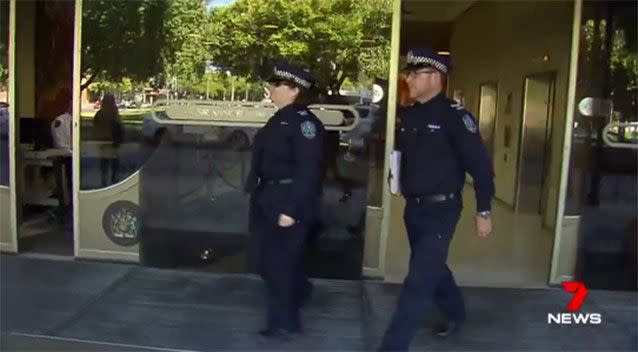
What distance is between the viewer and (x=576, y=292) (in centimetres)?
514

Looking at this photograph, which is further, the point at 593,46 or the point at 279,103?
the point at 593,46

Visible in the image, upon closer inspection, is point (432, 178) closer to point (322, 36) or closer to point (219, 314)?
point (219, 314)

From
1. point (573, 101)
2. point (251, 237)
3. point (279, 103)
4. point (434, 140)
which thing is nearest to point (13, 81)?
point (251, 237)

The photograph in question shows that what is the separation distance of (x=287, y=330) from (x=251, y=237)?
52.7 inches

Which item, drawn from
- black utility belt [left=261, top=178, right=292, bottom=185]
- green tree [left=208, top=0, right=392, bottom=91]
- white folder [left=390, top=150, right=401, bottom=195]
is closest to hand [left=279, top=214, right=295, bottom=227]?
black utility belt [left=261, top=178, right=292, bottom=185]

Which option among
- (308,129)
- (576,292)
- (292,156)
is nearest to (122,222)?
(292,156)

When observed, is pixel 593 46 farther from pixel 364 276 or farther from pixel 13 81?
pixel 13 81

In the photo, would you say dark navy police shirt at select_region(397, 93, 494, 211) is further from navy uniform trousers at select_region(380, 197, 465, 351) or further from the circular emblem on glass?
the circular emblem on glass

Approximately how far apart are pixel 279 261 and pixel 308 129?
2.54 ft

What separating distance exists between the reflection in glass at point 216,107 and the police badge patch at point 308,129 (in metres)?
1.29

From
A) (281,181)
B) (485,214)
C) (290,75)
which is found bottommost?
(485,214)

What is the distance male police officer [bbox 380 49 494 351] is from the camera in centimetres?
358

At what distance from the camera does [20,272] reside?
17.1ft

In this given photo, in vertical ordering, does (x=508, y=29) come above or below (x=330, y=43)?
above
